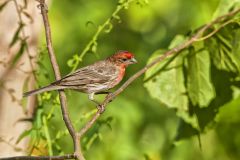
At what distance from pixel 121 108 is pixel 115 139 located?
476 mm

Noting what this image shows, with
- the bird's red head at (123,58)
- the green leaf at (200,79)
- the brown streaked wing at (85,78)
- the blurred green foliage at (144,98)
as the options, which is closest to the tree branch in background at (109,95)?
the green leaf at (200,79)

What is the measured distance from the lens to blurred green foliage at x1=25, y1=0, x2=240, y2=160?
5801mm

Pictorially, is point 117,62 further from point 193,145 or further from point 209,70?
point 193,145

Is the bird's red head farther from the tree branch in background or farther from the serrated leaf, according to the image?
the tree branch in background

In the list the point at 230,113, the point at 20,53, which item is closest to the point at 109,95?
the point at 20,53

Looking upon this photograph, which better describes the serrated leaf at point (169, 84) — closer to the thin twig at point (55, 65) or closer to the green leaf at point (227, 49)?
the green leaf at point (227, 49)

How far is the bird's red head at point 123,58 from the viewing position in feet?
22.6

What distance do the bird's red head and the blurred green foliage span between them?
34 centimetres

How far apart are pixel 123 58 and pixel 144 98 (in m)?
3.11

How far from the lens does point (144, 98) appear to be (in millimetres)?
10023

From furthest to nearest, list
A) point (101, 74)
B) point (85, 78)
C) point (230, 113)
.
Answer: point (230, 113), point (101, 74), point (85, 78)

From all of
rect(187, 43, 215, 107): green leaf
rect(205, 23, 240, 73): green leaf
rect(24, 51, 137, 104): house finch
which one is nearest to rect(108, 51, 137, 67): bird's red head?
rect(24, 51, 137, 104): house finch

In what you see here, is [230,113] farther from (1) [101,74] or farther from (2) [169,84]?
(2) [169,84]

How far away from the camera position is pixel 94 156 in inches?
328
